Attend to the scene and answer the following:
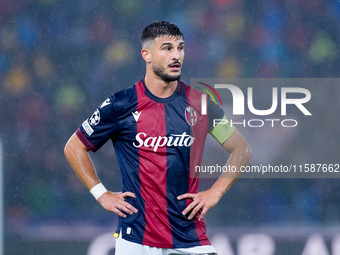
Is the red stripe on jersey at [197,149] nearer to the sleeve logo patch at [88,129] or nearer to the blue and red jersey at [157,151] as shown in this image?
the blue and red jersey at [157,151]

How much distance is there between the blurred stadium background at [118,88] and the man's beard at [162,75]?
2495 millimetres

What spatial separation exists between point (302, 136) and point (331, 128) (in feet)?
0.99

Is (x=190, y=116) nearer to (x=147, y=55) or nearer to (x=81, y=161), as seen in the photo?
(x=147, y=55)

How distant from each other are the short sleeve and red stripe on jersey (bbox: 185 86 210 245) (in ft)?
1.25

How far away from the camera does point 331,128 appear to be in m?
6.04

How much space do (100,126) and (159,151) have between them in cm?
33

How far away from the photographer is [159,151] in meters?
3.08

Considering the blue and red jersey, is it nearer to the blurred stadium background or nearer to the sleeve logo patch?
the sleeve logo patch

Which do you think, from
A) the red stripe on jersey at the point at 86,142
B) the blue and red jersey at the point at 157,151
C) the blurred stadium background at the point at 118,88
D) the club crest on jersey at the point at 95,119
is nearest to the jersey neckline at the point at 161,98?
the blue and red jersey at the point at 157,151

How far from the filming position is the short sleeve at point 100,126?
3.18 metres

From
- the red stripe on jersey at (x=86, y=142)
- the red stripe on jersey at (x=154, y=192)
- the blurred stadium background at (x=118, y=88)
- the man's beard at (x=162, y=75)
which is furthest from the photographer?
the blurred stadium background at (x=118, y=88)

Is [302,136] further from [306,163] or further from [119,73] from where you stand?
[119,73]

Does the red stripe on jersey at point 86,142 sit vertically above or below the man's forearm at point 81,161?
above

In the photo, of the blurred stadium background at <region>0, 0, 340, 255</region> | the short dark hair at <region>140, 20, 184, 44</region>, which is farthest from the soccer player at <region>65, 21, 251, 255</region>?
the blurred stadium background at <region>0, 0, 340, 255</region>
